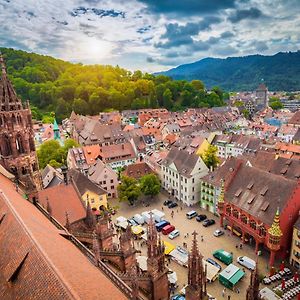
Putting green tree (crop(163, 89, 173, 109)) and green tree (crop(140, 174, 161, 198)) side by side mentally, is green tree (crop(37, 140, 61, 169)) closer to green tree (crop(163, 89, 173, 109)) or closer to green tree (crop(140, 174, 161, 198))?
green tree (crop(140, 174, 161, 198))

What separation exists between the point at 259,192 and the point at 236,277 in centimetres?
1219

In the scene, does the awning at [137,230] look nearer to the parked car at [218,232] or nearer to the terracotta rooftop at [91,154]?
the parked car at [218,232]

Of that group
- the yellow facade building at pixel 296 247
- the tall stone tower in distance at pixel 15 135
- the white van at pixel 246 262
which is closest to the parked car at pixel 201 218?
the white van at pixel 246 262

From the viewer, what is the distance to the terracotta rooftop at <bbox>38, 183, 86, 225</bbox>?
30609mm

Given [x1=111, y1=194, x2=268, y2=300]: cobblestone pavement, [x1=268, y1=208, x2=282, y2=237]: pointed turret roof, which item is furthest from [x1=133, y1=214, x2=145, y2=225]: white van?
[x1=268, y1=208, x2=282, y2=237]: pointed turret roof

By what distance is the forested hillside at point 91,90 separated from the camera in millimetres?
143250

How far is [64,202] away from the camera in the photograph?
3141 centimetres

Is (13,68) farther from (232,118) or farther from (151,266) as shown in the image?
(151,266)

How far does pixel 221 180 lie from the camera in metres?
46.6

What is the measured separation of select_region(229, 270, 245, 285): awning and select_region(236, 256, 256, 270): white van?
7.46 ft

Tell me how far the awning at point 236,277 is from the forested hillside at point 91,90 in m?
118

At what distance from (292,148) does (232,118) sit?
61774 millimetres

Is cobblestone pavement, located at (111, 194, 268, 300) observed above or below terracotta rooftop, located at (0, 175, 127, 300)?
below

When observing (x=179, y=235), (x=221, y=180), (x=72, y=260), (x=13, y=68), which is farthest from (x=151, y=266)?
(x=13, y=68)
